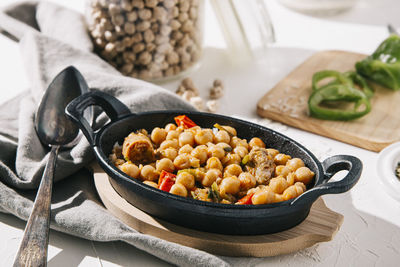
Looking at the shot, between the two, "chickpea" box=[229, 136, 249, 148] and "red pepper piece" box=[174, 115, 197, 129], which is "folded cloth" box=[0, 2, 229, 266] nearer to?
"red pepper piece" box=[174, 115, 197, 129]

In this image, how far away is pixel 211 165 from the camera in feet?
3.70

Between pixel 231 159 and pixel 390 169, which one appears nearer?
pixel 231 159

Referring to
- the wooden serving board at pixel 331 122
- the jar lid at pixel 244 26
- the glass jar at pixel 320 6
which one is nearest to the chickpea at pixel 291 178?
the wooden serving board at pixel 331 122

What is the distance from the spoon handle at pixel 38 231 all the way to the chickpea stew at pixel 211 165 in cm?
17

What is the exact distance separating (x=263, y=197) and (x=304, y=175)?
0.13 m

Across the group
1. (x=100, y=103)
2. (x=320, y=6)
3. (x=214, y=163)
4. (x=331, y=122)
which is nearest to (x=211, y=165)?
(x=214, y=163)

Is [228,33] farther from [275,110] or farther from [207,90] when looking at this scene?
[275,110]

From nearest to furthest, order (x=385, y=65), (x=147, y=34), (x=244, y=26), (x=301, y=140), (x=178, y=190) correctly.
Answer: (x=178, y=190) < (x=301, y=140) < (x=147, y=34) < (x=385, y=65) < (x=244, y=26)

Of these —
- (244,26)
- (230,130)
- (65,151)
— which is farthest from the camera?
(244,26)

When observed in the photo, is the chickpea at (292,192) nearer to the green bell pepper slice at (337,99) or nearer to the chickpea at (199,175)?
the chickpea at (199,175)

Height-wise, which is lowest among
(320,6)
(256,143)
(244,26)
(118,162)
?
(320,6)

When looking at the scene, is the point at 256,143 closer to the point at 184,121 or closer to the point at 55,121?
the point at 184,121

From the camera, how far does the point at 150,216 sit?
3.51ft

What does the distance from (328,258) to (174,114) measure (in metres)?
0.54
